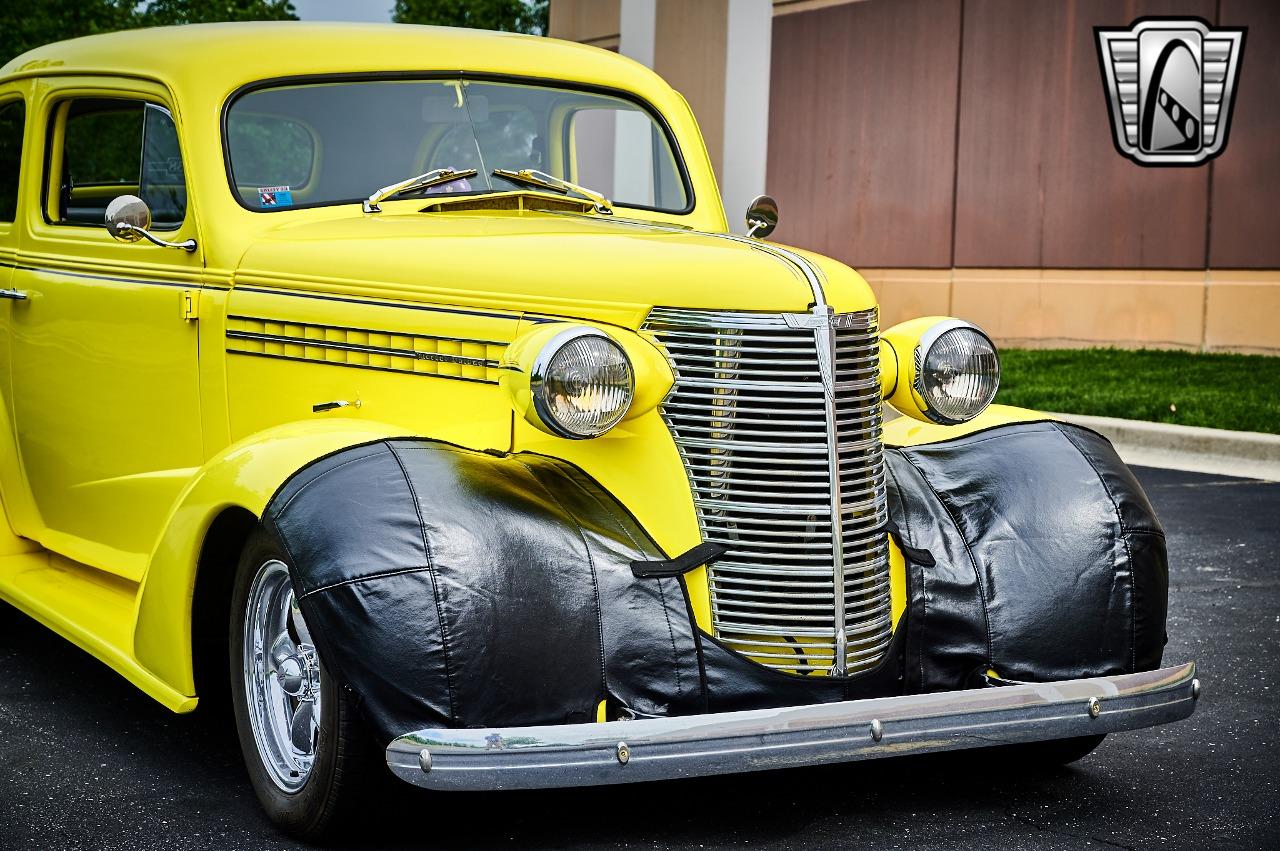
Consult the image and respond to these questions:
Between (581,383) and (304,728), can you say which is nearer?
(581,383)

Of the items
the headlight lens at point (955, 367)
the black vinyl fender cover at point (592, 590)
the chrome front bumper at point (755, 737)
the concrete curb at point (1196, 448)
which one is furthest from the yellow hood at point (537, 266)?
the concrete curb at point (1196, 448)

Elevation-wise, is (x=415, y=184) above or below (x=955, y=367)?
above

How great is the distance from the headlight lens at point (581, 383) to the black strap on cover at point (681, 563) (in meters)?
0.31

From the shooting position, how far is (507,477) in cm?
351

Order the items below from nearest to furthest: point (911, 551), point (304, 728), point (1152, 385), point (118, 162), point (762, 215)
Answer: point (304, 728) → point (911, 551) → point (118, 162) → point (762, 215) → point (1152, 385)

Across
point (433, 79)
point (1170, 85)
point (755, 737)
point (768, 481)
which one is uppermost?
point (1170, 85)

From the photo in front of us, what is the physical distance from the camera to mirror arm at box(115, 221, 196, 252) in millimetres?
4414

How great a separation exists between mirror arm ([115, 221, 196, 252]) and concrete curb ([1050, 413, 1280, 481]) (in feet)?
22.2

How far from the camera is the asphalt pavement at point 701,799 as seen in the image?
144 inches

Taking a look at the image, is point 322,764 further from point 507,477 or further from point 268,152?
point 268,152

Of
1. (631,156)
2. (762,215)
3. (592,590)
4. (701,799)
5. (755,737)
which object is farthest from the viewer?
(631,156)

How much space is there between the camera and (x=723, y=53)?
18.0 m

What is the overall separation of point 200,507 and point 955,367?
184cm

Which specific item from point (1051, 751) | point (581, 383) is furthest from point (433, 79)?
point (1051, 751)
